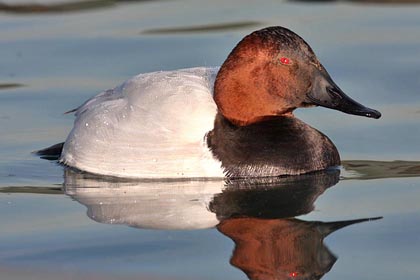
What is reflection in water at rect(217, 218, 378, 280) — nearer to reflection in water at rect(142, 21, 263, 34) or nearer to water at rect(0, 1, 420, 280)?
water at rect(0, 1, 420, 280)

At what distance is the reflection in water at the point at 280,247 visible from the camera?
501 centimetres

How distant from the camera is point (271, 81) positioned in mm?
6645

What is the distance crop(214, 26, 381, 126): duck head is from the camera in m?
6.58

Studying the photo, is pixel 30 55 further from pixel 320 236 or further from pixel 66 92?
pixel 320 236

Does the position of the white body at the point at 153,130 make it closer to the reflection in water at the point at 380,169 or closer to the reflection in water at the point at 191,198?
the reflection in water at the point at 191,198

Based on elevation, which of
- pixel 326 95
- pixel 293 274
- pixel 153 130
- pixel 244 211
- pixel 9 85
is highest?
pixel 326 95

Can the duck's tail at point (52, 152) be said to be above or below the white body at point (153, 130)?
below

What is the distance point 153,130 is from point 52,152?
0.95 metres

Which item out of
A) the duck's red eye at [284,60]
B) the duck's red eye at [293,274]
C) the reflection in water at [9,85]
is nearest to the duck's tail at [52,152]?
the duck's red eye at [284,60]

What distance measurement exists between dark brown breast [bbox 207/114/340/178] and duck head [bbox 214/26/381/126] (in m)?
0.09

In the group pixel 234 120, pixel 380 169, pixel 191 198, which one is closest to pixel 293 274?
pixel 191 198

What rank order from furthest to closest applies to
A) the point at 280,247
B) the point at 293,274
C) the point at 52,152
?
1. the point at 52,152
2. the point at 280,247
3. the point at 293,274

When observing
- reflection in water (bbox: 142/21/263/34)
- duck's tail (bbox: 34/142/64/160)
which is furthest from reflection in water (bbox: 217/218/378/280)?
reflection in water (bbox: 142/21/263/34)

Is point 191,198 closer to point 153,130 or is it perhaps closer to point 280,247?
point 153,130
